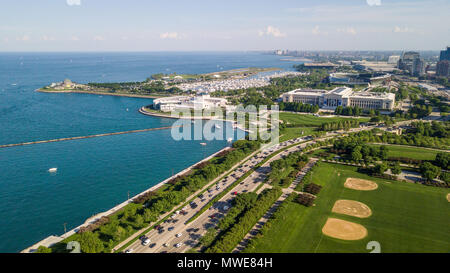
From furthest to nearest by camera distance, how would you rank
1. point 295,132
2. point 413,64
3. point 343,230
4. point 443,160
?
1. point 413,64
2. point 295,132
3. point 443,160
4. point 343,230

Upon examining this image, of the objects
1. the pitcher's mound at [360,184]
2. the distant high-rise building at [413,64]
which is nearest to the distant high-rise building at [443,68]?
the distant high-rise building at [413,64]

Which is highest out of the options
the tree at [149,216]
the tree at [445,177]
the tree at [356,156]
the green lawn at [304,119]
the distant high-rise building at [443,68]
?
the distant high-rise building at [443,68]

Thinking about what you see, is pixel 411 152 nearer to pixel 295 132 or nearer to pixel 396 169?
pixel 396 169

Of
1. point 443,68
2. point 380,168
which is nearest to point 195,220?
point 380,168

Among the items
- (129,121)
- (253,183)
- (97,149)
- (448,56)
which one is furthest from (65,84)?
(448,56)

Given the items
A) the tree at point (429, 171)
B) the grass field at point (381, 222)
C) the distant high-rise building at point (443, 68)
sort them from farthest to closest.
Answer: the distant high-rise building at point (443, 68), the tree at point (429, 171), the grass field at point (381, 222)

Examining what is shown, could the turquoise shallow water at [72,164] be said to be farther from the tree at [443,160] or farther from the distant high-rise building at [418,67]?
the distant high-rise building at [418,67]
